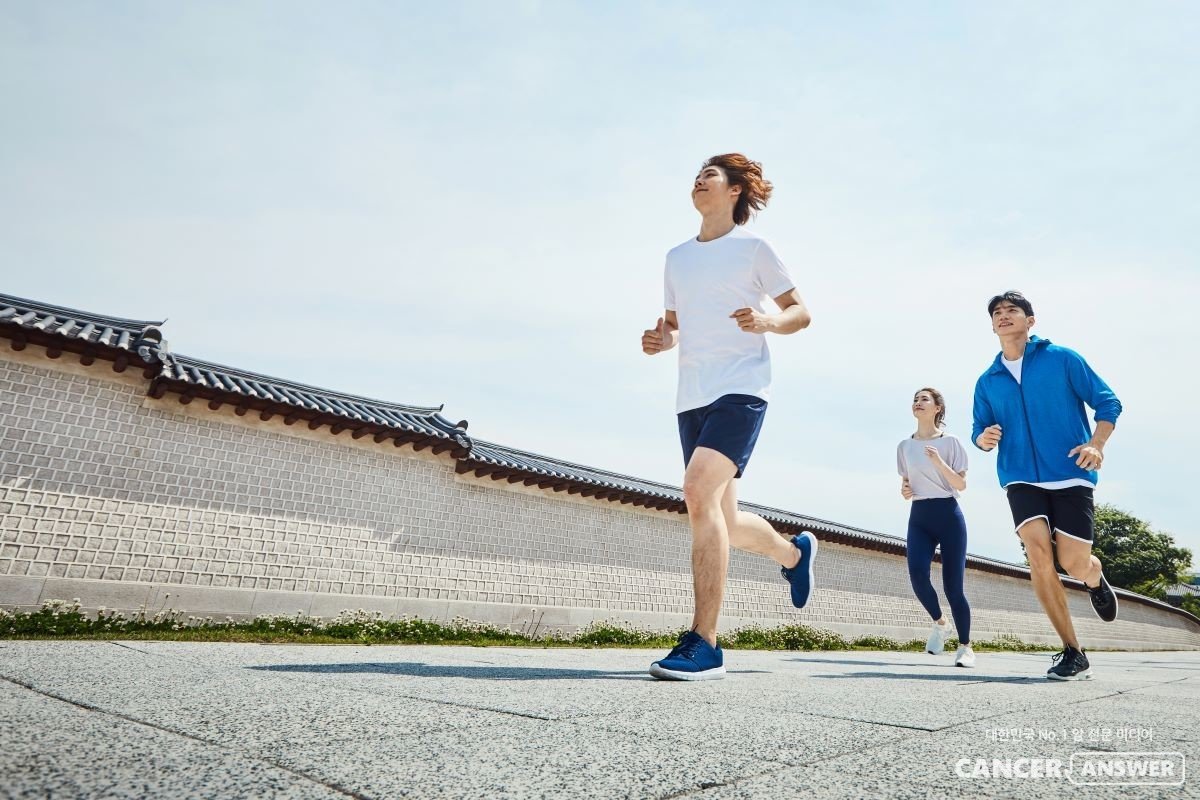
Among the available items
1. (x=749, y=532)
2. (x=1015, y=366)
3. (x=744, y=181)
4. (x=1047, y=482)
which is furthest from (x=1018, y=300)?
(x=749, y=532)

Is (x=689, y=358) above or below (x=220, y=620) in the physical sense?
above

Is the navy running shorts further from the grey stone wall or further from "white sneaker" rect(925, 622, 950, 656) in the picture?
the grey stone wall

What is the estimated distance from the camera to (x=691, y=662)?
2.66m

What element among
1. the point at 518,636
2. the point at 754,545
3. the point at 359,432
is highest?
the point at 359,432

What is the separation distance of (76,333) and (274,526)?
2753 millimetres

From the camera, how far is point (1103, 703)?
7.51ft

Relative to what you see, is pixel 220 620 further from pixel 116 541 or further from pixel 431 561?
pixel 431 561

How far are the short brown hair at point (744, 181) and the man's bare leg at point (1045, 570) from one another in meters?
2.52

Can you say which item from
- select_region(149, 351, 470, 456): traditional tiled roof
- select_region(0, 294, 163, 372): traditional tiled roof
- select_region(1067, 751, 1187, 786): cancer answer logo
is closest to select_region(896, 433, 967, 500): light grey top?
select_region(1067, 751, 1187, 786): cancer answer logo

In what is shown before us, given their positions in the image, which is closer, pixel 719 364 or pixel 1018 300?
pixel 719 364

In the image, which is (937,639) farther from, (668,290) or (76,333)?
(76,333)

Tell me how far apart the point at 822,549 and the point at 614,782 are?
1407cm

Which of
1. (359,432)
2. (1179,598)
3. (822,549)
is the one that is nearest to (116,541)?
(359,432)

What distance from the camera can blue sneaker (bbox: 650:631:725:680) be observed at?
2.59 m
